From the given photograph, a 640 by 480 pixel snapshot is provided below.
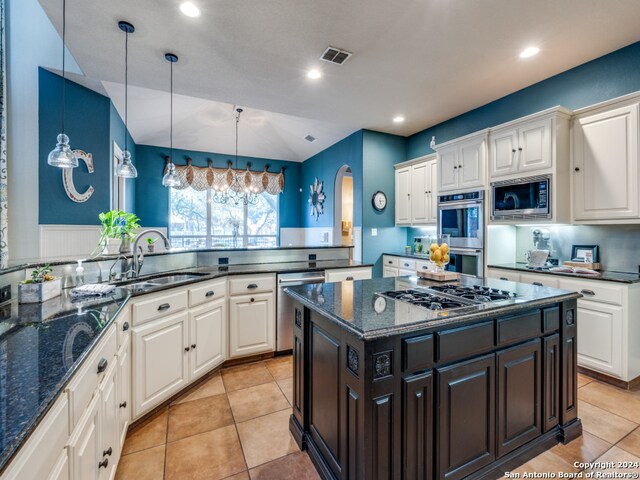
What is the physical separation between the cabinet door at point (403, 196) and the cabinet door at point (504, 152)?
147 cm

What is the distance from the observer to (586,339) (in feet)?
8.63

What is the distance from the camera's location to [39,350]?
1.03m

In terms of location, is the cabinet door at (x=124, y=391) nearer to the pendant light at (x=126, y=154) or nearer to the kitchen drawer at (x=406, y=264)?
the pendant light at (x=126, y=154)

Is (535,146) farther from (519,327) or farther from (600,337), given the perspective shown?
(519,327)

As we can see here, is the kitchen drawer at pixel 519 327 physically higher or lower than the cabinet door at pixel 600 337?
higher

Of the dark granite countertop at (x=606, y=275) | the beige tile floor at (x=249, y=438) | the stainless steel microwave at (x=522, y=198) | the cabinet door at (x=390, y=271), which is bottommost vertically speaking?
the beige tile floor at (x=249, y=438)

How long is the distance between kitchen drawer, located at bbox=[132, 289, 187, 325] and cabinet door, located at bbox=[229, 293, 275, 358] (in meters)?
0.66

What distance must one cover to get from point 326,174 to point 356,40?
3.64 m

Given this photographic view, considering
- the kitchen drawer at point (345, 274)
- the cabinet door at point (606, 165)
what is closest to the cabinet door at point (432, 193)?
the kitchen drawer at point (345, 274)

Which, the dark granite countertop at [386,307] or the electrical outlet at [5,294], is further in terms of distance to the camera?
the electrical outlet at [5,294]

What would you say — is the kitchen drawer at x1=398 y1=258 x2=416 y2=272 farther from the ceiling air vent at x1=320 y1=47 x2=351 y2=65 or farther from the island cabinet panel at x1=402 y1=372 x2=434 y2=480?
the island cabinet panel at x1=402 y1=372 x2=434 y2=480

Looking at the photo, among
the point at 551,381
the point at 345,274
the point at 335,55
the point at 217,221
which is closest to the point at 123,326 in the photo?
the point at 345,274

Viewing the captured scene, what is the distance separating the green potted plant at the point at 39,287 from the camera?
164 cm

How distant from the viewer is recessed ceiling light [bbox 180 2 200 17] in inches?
85.1
